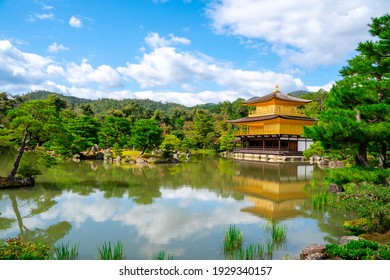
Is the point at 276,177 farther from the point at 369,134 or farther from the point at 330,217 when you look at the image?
the point at 369,134

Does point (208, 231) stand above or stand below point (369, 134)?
below

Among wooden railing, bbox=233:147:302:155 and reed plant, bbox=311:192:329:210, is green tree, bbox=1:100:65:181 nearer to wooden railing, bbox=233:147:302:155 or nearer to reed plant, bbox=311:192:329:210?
reed plant, bbox=311:192:329:210

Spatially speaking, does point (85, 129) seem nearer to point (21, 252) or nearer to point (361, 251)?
point (21, 252)

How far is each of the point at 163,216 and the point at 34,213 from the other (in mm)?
3757

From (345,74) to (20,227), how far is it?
9510mm

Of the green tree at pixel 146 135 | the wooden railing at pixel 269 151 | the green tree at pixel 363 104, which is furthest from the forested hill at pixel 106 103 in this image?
the green tree at pixel 363 104

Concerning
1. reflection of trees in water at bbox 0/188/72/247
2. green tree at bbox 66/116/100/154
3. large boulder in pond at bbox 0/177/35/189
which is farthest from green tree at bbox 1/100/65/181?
green tree at bbox 66/116/100/154

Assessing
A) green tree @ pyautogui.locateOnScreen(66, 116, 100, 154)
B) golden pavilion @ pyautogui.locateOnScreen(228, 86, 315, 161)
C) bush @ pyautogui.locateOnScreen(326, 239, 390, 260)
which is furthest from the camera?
golden pavilion @ pyautogui.locateOnScreen(228, 86, 315, 161)

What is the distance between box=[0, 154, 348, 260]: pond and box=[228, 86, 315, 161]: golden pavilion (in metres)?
13.7

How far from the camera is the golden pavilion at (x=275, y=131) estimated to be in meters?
28.2

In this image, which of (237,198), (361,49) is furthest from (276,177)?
(361,49)

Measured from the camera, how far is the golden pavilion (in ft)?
92.5

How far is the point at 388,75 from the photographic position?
25.2 ft
